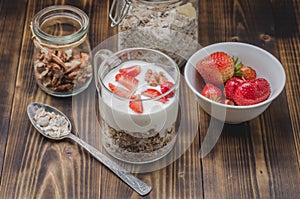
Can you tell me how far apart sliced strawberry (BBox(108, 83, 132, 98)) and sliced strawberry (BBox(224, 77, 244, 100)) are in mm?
237

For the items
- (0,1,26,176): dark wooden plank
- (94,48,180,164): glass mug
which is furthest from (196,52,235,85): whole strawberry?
(0,1,26,176): dark wooden plank

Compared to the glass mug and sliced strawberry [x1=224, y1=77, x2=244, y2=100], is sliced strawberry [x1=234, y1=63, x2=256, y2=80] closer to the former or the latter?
sliced strawberry [x1=224, y1=77, x2=244, y2=100]

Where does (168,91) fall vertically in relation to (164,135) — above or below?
above

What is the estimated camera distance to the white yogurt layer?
44.6 inches

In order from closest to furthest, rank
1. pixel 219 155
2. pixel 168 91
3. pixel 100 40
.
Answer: pixel 168 91 < pixel 219 155 < pixel 100 40

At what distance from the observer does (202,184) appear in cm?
119

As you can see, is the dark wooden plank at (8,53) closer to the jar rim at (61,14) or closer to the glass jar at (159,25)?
the jar rim at (61,14)

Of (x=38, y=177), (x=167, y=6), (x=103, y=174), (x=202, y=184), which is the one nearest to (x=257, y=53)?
(x=167, y=6)

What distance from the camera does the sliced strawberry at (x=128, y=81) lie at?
3.86 ft

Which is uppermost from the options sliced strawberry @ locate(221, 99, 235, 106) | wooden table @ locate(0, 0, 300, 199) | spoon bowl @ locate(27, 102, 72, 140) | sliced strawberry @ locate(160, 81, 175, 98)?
sliced strawberry @ locate(160, 81, 175, 98)

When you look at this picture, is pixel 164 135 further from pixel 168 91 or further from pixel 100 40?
pixel 100 40

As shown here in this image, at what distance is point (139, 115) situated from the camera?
3.69 feet

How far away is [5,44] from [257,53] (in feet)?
2.05

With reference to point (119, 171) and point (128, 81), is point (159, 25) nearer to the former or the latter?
point (128, 81)
